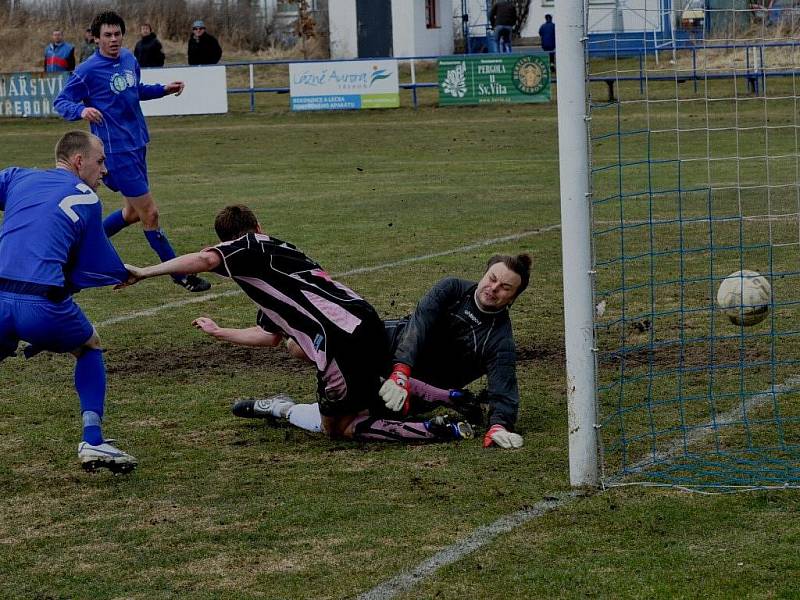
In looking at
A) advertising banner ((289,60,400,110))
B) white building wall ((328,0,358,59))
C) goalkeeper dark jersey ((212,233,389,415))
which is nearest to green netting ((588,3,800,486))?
goalkeeper dark jersey ((212,233,389,415))

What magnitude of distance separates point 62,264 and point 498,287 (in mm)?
2080

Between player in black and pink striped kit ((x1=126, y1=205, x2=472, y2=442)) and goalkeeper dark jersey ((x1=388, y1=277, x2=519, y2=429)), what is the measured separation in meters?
0.20

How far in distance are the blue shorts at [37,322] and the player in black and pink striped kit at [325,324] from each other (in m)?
0.70

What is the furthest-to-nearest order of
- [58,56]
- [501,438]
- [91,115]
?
[58,56], [91,115], [501,438]

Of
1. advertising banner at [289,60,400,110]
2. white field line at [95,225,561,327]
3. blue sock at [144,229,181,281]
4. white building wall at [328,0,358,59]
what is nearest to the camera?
white field line at [95,225,561,327]

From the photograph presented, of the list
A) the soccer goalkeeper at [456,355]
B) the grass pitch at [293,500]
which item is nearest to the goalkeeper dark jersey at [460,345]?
the soccer goalkeeper at [456,355]

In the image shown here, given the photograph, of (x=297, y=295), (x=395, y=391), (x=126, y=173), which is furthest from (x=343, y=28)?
(x=395, y=391)

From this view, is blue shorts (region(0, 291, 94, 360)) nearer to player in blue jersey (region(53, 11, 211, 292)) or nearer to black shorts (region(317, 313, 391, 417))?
black shorts (region(317, 313, 391, 417))

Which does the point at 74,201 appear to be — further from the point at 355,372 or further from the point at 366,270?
the point at 366,270

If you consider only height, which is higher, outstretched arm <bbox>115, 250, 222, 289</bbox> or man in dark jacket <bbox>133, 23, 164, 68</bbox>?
man in dark jacket <bbox>133, 23, 164, 68</bbox>

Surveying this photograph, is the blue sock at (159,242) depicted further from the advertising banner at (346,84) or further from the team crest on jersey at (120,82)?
the advertising banner at (346,84)

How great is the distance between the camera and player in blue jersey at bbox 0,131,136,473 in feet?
18.2

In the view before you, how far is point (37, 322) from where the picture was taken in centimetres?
554

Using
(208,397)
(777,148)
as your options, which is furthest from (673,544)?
(777,148)
